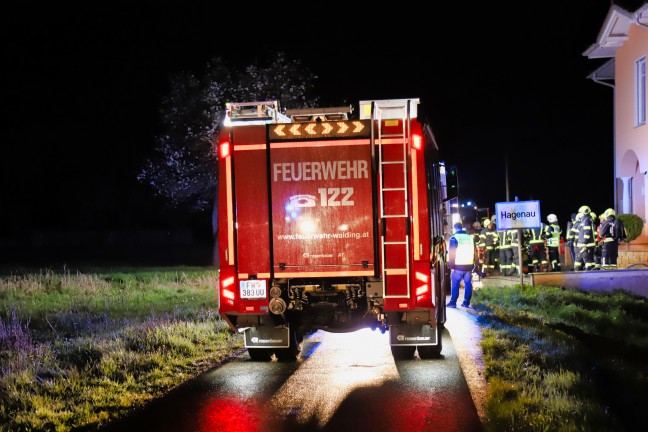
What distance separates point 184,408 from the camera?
689 cm

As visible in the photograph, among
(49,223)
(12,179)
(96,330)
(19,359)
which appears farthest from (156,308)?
(49,223)

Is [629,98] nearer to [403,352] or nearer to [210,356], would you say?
[403,352]

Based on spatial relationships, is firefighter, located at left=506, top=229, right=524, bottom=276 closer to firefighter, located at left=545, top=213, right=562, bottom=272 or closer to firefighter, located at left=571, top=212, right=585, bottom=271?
firefighter, located at left=545, top=213, right=562, bottom=272

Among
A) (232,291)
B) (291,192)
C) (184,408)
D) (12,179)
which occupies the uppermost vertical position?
(12,179)

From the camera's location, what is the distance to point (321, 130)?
8305 mm

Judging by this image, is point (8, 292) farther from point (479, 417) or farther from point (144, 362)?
point (479, 417)

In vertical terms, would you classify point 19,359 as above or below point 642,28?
below

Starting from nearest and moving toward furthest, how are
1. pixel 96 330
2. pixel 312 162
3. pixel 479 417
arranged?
pixel 479 417, pixel 312 162, pixel 96 330

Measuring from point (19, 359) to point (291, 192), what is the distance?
3.83 m

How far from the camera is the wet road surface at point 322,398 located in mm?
→ 6246

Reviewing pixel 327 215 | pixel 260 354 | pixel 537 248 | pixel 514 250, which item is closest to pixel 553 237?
pixel 537 248

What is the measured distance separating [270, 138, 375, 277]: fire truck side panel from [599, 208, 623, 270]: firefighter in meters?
11.4

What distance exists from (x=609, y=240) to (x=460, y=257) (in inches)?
216

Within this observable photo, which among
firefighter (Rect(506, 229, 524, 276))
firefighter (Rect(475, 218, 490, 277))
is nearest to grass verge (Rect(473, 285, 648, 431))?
firefighter (Rect(506, 229, 524, 276))
